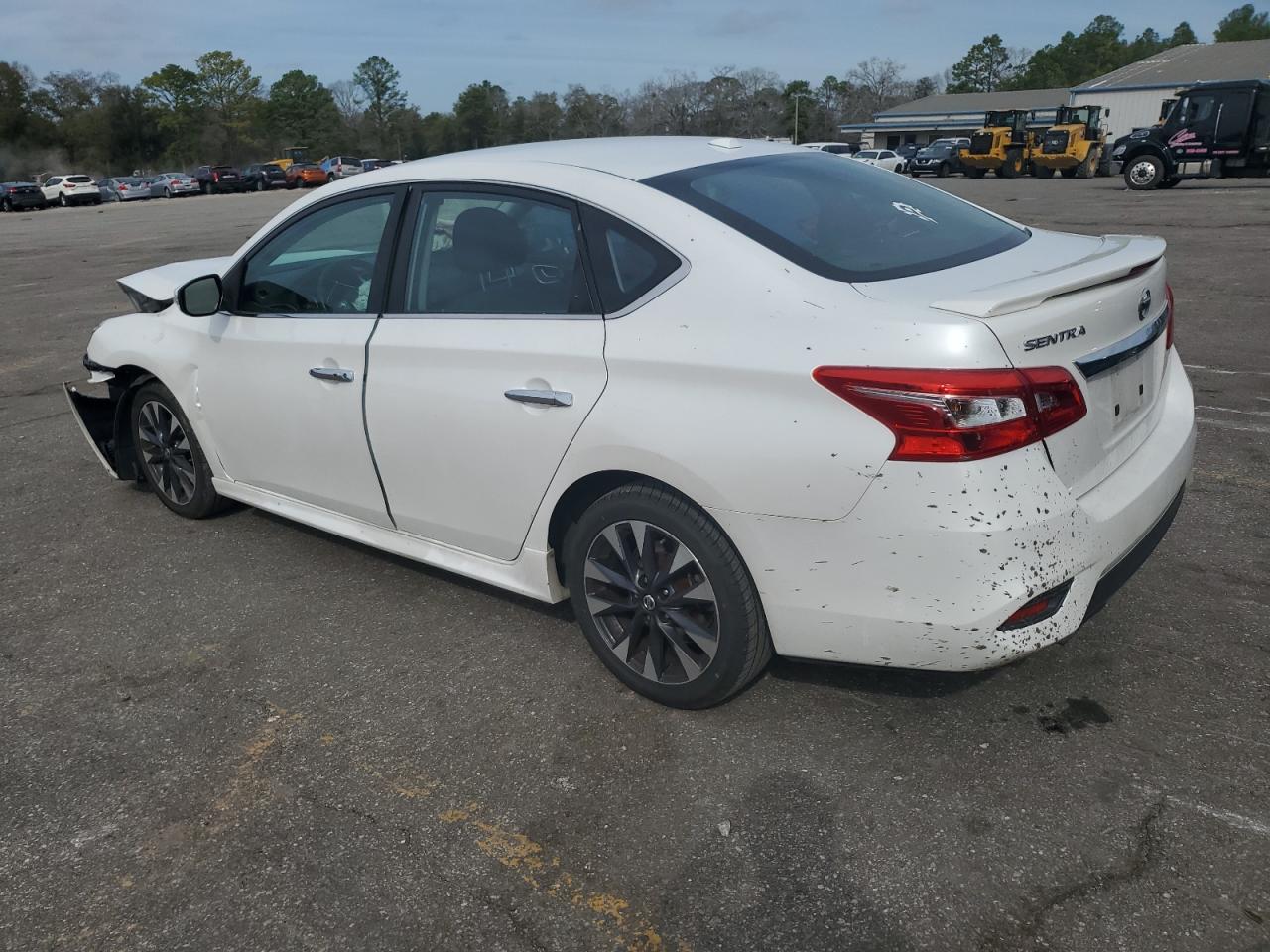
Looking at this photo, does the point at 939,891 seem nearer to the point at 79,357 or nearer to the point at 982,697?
the point at 982,697

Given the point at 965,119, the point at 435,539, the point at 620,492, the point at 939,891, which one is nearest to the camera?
the point at 939,891

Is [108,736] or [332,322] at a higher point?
[332,322]

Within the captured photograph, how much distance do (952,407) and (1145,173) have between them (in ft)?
94.8

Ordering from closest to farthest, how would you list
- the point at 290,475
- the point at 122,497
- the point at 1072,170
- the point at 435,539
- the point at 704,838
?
the point at 704,838, the point at 435,539, the point at 290,475, the point at 122,497, the point at 1072,170

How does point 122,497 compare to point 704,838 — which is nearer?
point 704,838

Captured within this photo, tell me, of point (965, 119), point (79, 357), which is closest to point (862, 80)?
point (965, 119)

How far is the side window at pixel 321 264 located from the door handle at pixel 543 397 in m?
0.89

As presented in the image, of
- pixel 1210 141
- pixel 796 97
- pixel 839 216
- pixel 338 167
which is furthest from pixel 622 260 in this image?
pixel 796 97

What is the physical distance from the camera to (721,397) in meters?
2.79

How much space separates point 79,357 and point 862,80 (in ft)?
461

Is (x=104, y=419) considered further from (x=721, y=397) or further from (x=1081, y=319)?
(x=1081, y=319)

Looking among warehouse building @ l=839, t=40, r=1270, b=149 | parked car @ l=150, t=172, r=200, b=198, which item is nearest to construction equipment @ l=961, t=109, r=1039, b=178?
warehouse building @ l=839, t=40, r=1270, b=149

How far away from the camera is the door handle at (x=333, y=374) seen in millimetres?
3768

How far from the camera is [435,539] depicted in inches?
147
